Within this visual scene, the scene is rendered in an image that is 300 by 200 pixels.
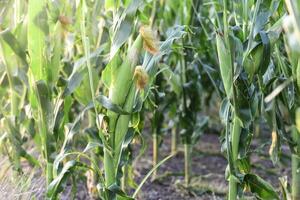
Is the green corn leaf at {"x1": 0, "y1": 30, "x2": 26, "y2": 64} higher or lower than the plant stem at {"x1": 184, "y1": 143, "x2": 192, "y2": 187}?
higher

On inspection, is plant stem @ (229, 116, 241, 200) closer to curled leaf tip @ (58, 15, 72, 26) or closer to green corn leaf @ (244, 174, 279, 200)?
green corn leaf @ (244, 174, 279, 200)

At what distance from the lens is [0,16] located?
2.25 m

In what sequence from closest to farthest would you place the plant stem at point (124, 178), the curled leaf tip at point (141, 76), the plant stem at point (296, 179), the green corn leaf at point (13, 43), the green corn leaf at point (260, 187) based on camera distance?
the curled leaf tip at point (141, 76), the green corn leaf at point (260, 187), the plant stem at point (296, 179), the green corn leaf at point (13, 43), the plant stem at point (124, 178)

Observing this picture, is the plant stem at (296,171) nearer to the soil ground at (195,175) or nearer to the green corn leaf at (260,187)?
the green corn leaf at (260,187)

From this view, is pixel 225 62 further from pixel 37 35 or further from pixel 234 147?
pixel 37 35

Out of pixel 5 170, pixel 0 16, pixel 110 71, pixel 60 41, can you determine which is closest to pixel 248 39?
pixel 110 71

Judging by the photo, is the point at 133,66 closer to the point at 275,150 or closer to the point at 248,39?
the point at 248,39

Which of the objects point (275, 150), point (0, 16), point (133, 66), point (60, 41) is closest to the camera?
point (133, 66)

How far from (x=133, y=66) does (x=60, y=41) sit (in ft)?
1.38

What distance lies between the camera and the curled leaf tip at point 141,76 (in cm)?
173

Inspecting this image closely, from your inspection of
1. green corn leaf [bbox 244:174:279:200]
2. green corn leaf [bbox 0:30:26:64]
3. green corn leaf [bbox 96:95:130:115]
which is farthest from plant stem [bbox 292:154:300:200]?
green corn leaf [bbox 0:30:26:64]

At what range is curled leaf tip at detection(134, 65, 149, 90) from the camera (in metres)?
1.73

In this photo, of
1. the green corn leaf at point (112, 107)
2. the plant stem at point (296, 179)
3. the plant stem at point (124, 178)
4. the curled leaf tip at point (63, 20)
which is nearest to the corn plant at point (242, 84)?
the plant stem at point (296, 179)

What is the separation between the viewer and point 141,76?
173cm
